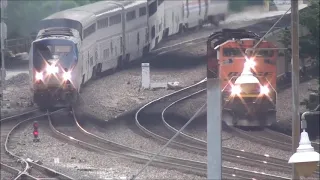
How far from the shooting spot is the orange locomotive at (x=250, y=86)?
2202 cm

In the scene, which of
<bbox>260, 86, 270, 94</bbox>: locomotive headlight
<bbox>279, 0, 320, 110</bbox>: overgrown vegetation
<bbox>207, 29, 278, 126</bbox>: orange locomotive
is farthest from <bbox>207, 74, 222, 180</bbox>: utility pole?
<bbox>279, 0, 320, 110</bbox>: overgrown vegetation

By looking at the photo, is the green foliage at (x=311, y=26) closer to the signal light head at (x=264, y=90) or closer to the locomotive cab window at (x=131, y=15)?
the signal light head at (x=264, y=90)

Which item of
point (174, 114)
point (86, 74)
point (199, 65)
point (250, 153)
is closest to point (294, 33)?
point (250, 153)

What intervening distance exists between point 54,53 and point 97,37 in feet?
17.3

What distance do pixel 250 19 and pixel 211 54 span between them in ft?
64.1

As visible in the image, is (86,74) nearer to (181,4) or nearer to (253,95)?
(253,95)

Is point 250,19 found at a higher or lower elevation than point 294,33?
lower

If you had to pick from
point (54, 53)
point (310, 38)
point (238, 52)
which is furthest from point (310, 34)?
point (54, 53)

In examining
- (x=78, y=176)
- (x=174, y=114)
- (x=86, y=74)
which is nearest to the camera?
(x=78, y=176)

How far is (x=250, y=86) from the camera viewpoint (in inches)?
854

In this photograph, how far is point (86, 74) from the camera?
1196 inches

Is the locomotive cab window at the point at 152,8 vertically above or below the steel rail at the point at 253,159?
above

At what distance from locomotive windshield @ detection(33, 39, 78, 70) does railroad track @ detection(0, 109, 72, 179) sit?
1.67 m

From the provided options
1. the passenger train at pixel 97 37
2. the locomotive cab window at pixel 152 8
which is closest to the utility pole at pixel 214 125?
the passenger train at pixel 97 37
